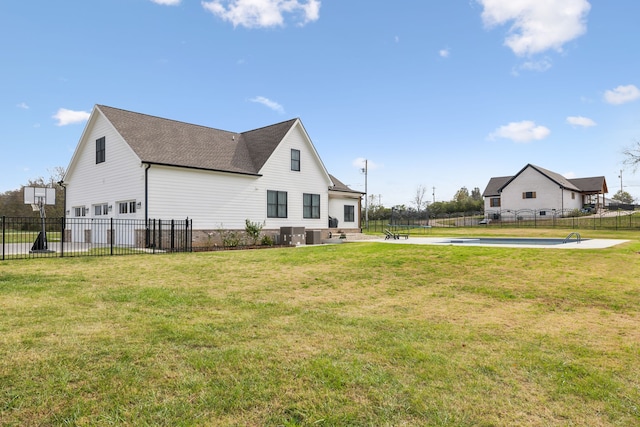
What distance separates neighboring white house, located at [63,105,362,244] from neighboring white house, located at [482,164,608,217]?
35.6 m

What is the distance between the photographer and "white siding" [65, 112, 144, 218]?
18.9m

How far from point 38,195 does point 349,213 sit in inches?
802

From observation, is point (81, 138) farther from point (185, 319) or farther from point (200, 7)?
point (185, 319)

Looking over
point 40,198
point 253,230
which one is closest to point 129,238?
point 40,198

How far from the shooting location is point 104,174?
21172 mm

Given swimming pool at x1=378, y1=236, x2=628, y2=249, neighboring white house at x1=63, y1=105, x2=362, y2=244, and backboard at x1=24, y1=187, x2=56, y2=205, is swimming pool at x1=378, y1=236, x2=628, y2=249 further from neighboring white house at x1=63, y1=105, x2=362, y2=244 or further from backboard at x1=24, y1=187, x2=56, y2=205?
backboard at x1=24, y1=187, x2=56, y2=205

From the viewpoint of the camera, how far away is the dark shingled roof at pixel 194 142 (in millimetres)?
19422

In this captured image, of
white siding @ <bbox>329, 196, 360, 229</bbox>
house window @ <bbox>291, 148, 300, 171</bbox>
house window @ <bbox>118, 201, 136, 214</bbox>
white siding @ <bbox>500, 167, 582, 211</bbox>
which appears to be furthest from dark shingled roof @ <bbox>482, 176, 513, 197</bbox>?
house window @ <bbox>118, 201, 136, 214</bbox>

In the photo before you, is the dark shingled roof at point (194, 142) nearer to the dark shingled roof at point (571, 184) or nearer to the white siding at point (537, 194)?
the white siding at point (537, 194)

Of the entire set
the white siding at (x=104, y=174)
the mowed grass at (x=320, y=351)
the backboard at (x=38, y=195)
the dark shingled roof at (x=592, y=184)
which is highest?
the dark shingled roof at (x=592, y=184)

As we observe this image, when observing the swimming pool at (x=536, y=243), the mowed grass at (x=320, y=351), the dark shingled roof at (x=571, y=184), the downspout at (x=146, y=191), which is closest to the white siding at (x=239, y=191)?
the downspout at (x=146, y=191)

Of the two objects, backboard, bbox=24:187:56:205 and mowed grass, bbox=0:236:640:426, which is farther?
backboard, bbox=24:187:56:205

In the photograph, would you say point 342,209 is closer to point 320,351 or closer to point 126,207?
point 126,207

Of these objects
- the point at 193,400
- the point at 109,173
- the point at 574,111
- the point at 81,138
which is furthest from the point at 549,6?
the point at 81,138
